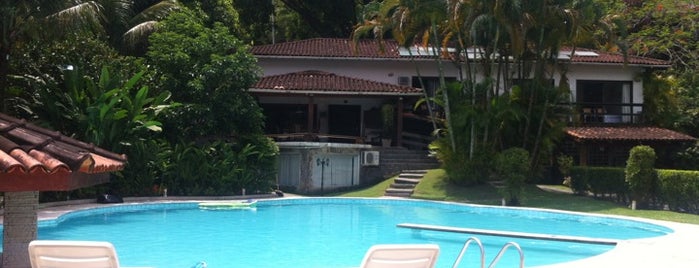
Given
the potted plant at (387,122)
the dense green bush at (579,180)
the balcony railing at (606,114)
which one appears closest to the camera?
the dense green bush at (579,180)

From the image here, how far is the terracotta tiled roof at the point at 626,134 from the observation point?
25453mm

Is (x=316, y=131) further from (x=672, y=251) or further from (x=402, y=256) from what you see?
(x=402, y=256)

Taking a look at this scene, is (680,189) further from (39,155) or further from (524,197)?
(39,155)

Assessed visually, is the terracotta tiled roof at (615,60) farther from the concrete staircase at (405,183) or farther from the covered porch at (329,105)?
the concrete staircase at (405,183)

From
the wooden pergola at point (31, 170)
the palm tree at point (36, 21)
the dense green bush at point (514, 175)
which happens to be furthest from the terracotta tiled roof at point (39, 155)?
the dense green bush at point (514, 175)

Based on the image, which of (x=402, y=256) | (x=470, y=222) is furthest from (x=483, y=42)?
(x=402, y=256)

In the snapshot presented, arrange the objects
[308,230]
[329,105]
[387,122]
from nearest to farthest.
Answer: [308,230]
[387,122]
[329,105]

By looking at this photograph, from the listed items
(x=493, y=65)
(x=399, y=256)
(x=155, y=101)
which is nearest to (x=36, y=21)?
(x=155, y=101)

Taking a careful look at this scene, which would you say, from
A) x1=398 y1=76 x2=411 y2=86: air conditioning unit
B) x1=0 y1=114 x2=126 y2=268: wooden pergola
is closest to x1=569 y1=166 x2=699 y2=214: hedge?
x1=398 y1=76 x2=411 y2=86: air conditioning unit

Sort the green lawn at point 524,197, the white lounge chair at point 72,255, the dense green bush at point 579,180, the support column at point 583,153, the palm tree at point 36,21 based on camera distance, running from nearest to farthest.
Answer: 1. the white lounge chair at point 72,255
2. the palm tree at point 36,21
3. the green lawn at point 524,197
4. the dense green bush at point 579,180
5. the support column at point 583,153

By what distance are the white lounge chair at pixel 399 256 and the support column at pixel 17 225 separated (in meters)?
4.04

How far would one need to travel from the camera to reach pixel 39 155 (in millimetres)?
6016

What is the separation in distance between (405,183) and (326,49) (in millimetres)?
8919

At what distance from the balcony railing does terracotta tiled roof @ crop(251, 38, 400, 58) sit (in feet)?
26.1
